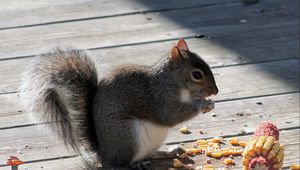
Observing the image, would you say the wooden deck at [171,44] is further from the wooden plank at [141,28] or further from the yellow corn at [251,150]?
the yellow corn at [251,150]

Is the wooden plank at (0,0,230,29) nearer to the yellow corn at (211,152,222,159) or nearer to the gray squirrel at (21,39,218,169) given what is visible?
the gray squirrel at (21,39,218,169)

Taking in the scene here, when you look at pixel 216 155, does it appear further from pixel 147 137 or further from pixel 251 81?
pixel 251 81

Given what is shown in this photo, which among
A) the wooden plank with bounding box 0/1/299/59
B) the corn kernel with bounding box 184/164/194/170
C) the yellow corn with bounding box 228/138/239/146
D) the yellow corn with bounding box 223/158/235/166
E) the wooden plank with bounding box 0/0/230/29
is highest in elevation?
the wooden plank with bounding box 0/0/230/29

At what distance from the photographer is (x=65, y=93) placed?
2.41 meters

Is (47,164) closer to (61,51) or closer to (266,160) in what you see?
(61,51)

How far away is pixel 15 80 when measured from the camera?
299cm

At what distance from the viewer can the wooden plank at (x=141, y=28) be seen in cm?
329

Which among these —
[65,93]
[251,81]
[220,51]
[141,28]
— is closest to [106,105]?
[65,93]

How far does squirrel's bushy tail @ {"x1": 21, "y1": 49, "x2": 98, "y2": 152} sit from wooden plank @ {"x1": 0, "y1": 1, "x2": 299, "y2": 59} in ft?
2.49

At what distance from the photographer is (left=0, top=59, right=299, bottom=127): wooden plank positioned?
2864 millimetres

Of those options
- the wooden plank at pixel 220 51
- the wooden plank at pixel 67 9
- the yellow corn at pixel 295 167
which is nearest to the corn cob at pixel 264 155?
the yellow corn at pixel 295 167

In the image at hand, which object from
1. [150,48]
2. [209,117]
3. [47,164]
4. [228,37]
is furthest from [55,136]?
[228,37]

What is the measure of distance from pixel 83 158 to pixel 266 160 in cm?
54

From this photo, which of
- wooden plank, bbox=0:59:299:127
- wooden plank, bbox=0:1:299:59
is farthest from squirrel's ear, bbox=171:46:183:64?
wooden plank, bbox=0:1:299:59
